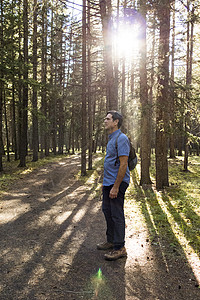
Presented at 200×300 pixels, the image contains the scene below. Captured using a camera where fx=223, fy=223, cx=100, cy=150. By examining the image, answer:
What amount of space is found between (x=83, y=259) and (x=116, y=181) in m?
1.48

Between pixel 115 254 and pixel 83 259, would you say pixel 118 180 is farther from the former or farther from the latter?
pixel 83 259

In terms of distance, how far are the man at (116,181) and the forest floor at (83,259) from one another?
13.6 inches

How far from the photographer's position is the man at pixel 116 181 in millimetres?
3764

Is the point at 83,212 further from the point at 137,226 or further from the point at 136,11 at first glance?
the point at 136,11

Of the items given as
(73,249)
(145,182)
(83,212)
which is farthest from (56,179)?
(73,249)

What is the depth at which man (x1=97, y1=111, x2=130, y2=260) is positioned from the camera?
376cm

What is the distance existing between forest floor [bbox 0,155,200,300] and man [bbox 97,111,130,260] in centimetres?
35

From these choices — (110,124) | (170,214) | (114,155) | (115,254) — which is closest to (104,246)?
(115,254)

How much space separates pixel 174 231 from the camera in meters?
5.32

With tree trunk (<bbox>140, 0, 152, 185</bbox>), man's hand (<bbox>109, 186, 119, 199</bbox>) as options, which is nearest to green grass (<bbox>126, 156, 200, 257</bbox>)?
tree trunk (<bbox>140, 0, 152, 185</bbox>)

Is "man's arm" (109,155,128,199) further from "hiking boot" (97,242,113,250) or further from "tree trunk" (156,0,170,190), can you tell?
"tree trunk" (156,0,170,190)

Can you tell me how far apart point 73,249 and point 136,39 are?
948cm

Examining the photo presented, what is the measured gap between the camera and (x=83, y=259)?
152 inches

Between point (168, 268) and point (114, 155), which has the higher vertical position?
point (114, 155)
